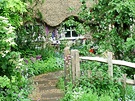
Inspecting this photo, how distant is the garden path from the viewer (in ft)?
23.1

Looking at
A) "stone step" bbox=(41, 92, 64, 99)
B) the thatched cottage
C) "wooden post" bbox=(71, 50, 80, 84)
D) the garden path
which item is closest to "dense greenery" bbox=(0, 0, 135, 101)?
"wooden post" bbox=(71, 50, 80, 84)

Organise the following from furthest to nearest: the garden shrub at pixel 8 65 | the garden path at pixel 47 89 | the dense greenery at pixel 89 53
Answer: the garden path at pixel 47 89 < the dense greenery at pixel 89 53 < the garden shrub at pixel 8 65

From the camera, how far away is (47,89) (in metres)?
7.93

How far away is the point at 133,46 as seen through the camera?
6.82 meters

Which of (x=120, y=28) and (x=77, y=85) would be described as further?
(x=120, y=28)

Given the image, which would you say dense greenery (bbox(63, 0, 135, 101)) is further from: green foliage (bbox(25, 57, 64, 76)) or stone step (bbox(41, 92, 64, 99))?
green foliage (bbox(25, 57, 64, 76))

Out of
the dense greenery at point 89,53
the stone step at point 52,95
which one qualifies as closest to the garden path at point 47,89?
the stone step at point 52,95

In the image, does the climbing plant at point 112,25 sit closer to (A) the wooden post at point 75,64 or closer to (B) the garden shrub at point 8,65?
(A) the wooden post at point 75,64

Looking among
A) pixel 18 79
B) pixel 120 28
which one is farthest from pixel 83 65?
pixel 18 79

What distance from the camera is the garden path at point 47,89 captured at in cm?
705

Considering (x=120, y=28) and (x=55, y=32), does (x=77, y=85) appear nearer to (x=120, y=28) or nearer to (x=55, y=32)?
(x=120, y=28)

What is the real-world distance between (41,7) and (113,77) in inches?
320

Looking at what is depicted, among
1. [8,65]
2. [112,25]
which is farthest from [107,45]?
[8,65]

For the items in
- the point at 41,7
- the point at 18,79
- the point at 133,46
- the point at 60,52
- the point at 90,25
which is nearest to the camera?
the point at 18,79
